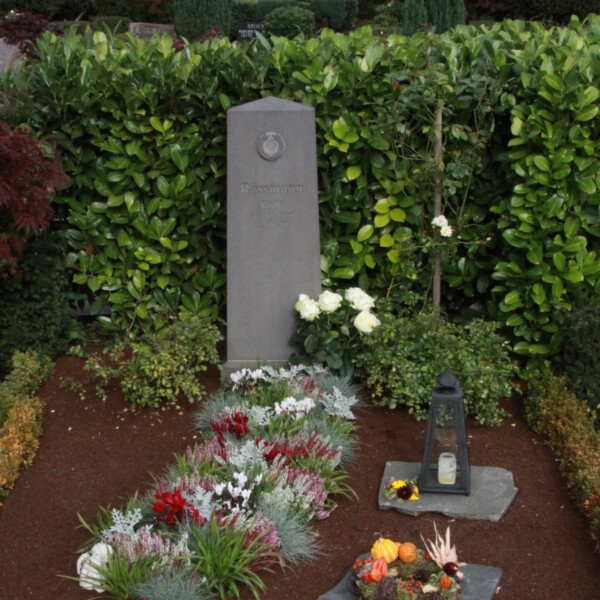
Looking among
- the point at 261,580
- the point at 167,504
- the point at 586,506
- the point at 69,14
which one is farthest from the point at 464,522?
the point at 69,14

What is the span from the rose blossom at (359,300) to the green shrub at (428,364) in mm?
163

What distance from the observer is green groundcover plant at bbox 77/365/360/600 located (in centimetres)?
355

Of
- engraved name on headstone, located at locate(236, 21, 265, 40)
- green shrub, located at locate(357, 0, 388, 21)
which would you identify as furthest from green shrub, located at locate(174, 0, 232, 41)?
green shrub, located at locate(357, 0, 388, 21)

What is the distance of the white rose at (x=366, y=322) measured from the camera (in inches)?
211

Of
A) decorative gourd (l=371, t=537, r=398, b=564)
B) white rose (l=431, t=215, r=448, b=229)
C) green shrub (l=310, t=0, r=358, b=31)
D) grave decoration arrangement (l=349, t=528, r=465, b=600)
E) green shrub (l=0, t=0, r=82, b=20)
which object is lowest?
grave decoration arrangement (l=349, t=528, r=465, b=600)

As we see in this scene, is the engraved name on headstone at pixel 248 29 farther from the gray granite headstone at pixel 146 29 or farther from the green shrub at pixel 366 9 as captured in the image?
the green shrub at pixel 366 9

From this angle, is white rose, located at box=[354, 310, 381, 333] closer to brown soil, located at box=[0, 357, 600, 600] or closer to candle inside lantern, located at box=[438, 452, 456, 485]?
brown soil, located at box=[0, 357, 600, 600]

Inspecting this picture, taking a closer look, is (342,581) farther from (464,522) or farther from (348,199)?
(348,199)

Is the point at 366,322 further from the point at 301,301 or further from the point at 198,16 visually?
the point at 198,16

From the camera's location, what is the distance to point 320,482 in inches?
165

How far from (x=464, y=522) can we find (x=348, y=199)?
2.67m

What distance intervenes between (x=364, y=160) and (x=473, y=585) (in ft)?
10.8

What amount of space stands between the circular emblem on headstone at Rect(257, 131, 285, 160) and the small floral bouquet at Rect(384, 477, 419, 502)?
7.97ft

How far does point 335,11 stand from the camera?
19.4 m
